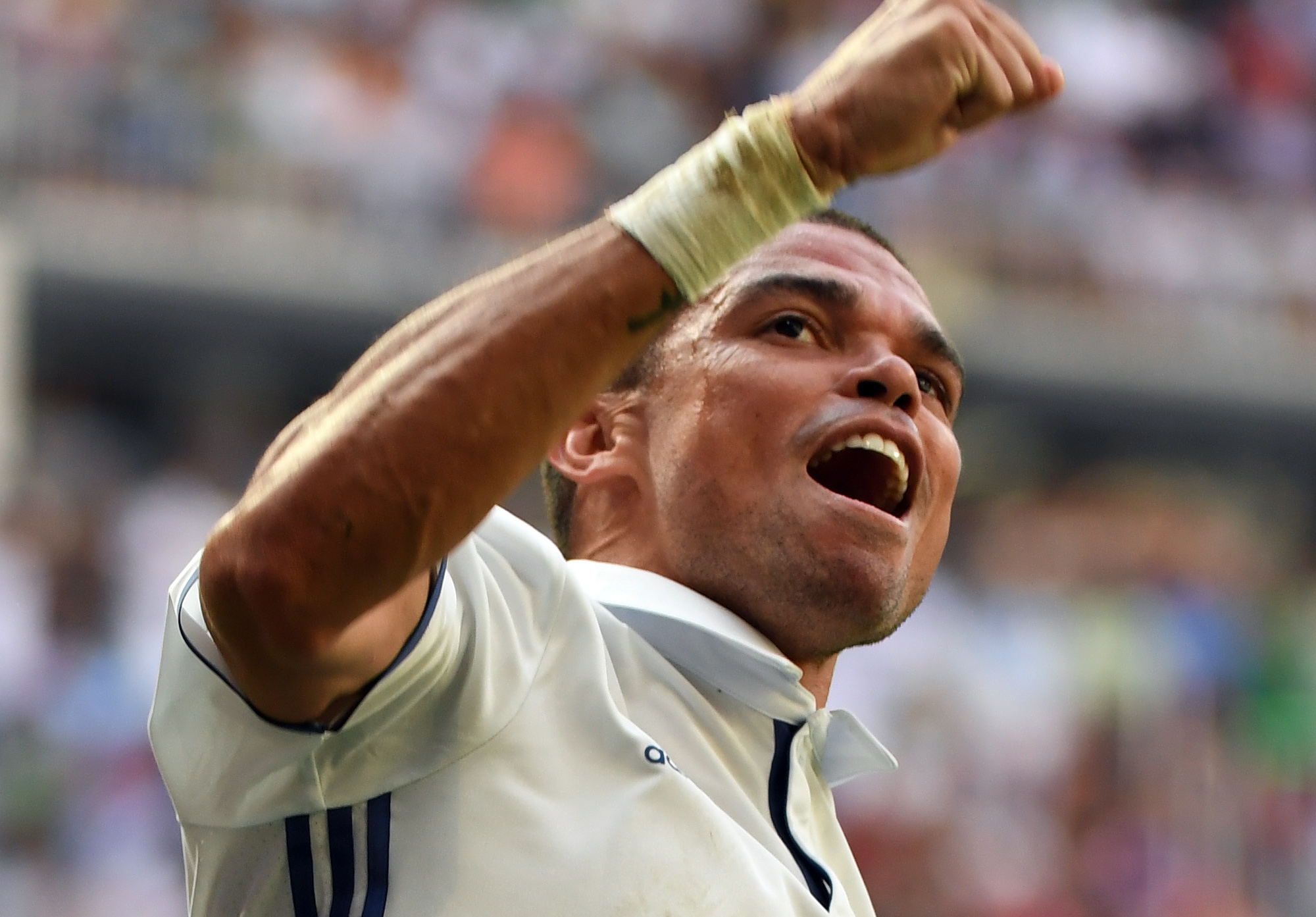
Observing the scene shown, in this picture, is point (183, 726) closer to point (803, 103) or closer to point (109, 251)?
point (803, 103)

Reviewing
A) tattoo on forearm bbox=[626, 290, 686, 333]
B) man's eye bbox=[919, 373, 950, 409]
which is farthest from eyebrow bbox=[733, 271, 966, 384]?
tattoo on forearm bbox=[626, 290, 686, 333]

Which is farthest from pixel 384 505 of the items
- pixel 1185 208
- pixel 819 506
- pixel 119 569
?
pixel 1185 208

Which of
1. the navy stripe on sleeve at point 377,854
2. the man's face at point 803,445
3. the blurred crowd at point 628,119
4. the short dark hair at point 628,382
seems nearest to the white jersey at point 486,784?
the navy stripe on sleeve at point 377,854

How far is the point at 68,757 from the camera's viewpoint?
7.06 metres

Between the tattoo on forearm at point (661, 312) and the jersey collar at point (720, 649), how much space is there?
1.80 feet

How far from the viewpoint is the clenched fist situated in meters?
1.79

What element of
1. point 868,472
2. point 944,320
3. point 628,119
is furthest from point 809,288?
point 944,320

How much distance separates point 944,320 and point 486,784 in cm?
910

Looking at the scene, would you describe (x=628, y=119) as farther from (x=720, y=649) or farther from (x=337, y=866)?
(x=337, y=866)

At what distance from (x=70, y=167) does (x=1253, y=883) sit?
651 cm

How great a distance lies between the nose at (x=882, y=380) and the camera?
2.48m

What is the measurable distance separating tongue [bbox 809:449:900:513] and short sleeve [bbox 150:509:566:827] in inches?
25.8

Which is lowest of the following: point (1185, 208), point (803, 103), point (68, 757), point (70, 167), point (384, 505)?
point (1185, 208)

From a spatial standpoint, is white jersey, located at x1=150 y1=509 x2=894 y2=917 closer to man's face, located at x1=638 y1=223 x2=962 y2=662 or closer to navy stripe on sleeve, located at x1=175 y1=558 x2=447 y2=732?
navy stripe on sleeve, located at x1=175 y1=558 x2=447 y2=732
